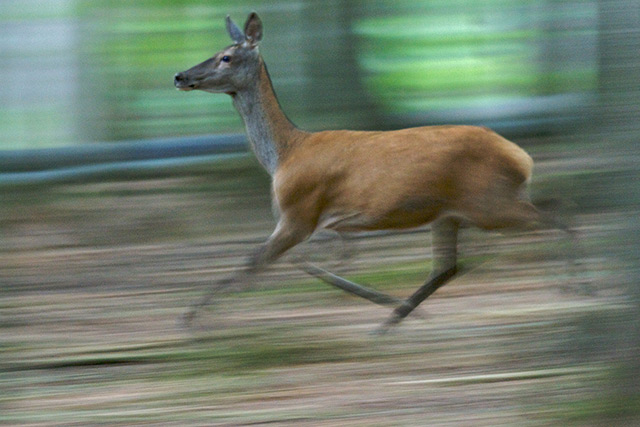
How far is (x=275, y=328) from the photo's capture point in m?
5.93

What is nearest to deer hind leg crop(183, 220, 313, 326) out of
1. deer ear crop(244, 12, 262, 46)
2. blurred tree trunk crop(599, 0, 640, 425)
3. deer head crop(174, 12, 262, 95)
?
deer head crop(174, 12, 262, 95)

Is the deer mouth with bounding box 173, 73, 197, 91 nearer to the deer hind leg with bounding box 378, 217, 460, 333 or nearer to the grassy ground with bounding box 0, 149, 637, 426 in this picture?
the grassy ground with bounding box 0, 149, 637, 426

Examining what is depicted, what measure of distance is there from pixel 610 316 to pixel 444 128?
7.69 feet

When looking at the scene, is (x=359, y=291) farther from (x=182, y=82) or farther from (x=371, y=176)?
(x=182, y=82)

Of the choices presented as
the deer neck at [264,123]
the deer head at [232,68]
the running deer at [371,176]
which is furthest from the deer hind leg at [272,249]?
the deer head at [232,68]

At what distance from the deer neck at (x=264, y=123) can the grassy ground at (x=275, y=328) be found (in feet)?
1.86

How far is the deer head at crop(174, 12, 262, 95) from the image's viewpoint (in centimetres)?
589

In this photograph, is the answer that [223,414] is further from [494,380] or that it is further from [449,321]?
[449,321]

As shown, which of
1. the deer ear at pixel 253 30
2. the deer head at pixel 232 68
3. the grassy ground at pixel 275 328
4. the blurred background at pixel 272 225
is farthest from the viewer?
the deer ear at pixel 253 30

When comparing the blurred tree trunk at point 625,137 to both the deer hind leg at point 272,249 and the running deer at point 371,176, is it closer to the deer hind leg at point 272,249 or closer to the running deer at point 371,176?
the running deer at point 371,176

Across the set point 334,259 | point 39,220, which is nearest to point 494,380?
point 334,259

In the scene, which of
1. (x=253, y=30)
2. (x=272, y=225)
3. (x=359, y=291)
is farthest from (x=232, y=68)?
(x=272, y=225)

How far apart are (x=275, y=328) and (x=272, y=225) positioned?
2.34 meters

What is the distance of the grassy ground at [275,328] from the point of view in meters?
4.29
